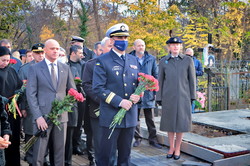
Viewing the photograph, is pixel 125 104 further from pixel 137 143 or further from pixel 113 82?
pixel 137 143

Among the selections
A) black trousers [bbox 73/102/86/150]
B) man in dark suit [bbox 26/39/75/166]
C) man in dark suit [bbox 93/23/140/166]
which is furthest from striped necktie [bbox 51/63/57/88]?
black trousers [bbox 73/102/86/150]

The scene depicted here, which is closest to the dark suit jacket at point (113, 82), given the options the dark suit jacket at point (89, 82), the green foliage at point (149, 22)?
the dark suit jacket at point (89, 82)

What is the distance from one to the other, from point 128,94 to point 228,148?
275 cm

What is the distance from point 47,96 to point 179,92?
2.47 meters

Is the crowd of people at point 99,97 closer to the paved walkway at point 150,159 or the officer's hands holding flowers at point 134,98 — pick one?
the officer's hands holding flowers at point 134,98

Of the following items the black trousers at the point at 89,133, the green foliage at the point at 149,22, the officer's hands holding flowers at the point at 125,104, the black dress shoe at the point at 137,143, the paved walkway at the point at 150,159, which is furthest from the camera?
the green foliage at the point at 149,22

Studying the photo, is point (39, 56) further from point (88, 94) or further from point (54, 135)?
point (54, 135)

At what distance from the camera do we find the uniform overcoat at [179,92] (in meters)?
6.39

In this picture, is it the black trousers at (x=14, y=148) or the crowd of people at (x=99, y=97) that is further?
the black trousers at (x=14, y=148)

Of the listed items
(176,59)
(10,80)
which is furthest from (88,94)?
(176,59)

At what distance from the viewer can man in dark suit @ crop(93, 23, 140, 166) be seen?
4.55 m

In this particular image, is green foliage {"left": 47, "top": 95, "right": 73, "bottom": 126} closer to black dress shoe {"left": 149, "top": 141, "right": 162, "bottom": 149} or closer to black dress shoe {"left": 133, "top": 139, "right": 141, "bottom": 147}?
black dress shoe {"left": 133, "top": 139, "right": 141, "bottom": 147}

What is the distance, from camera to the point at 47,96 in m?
5.16

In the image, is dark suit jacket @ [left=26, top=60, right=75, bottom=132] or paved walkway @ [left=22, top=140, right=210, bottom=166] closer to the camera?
dark suit jacket @ [left=26, top=60, right=75, bottom=132]
